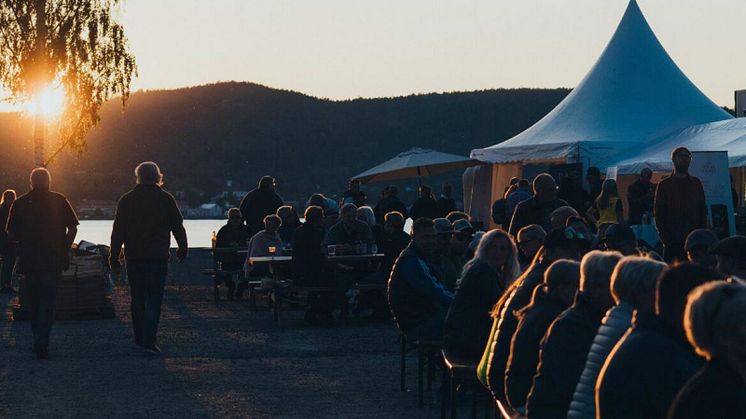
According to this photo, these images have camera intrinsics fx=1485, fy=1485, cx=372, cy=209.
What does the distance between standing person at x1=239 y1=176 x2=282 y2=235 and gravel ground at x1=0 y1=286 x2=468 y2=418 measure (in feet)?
12.7

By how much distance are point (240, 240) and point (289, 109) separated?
3948 inches

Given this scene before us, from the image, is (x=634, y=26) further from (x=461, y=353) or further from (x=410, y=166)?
(x=461, y=353)

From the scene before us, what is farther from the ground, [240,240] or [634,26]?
[634,26]

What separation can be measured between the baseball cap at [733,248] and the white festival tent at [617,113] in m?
15.3

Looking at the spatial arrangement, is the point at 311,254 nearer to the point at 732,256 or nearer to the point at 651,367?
the point at 732,256

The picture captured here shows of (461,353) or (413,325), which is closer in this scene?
(461,353)

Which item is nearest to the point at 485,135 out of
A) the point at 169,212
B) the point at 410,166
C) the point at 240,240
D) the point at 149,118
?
the point at 149,118

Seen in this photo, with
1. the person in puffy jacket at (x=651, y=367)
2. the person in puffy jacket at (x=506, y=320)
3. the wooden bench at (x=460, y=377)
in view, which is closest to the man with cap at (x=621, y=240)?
the wooden bench at (x=460, y=377)

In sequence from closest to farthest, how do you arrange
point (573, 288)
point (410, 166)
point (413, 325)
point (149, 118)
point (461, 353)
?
1. point (573, 288)
2. point (461, 353)
3. point (413, 325)
4. point (410, 166)
5. point (149, 118)

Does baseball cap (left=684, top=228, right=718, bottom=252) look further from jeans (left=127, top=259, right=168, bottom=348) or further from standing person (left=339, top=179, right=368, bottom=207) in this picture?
standing person (left=339, top=179, right=368, bottom=207)

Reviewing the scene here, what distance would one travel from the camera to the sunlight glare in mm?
35719

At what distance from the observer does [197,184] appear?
111125 mm

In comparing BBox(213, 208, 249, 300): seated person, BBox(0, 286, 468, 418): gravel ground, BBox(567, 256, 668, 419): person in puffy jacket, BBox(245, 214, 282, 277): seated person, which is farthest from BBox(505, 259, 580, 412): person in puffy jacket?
BBox(213, 208, 249, 300): seated person

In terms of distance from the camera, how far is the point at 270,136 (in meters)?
117
